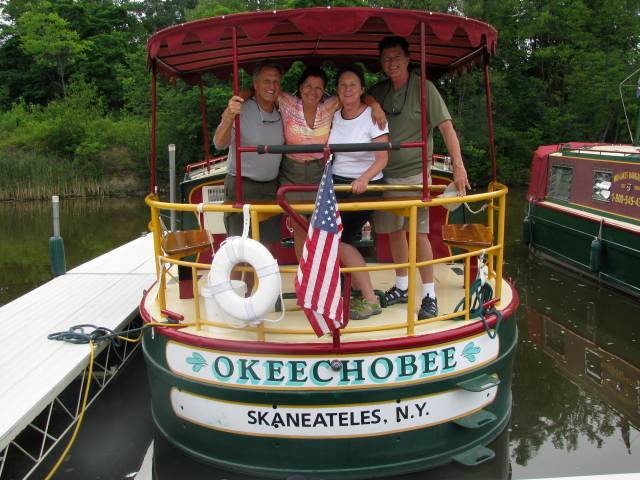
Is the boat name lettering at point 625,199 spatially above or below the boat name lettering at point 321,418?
above

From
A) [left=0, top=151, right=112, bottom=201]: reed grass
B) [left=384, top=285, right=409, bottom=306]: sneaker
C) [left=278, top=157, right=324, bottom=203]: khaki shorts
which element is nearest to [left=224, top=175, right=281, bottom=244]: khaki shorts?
[left=278, top=157, right=324, bottom=203]: khaki shorts

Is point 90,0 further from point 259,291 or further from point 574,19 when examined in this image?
point 259,291

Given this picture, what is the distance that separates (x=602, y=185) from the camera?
11.5 meters

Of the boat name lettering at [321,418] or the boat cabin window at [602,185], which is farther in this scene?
the boat cabin window at [602,185]

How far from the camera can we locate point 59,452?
526 cm

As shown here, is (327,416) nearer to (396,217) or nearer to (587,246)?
(396,217)

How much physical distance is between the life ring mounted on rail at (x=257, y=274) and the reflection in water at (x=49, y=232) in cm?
868

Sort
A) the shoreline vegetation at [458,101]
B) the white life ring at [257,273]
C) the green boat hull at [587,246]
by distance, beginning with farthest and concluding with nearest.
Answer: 1. the shoreline vegetation at [458,101]
2. the green boat hull at [587,246]
3. the white life ring at [257,273]

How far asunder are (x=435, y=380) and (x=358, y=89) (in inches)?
83.3

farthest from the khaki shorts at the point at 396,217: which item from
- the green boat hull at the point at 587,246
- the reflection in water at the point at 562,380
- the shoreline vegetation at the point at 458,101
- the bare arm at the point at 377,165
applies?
the shoreline vegetation at the point at 458,101

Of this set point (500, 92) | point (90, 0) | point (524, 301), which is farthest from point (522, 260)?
point (90, 0)

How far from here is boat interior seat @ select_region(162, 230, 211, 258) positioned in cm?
488

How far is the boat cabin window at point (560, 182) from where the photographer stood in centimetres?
1273

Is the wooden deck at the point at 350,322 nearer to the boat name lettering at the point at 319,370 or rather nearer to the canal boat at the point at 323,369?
the canal boat at the point at 323,369
